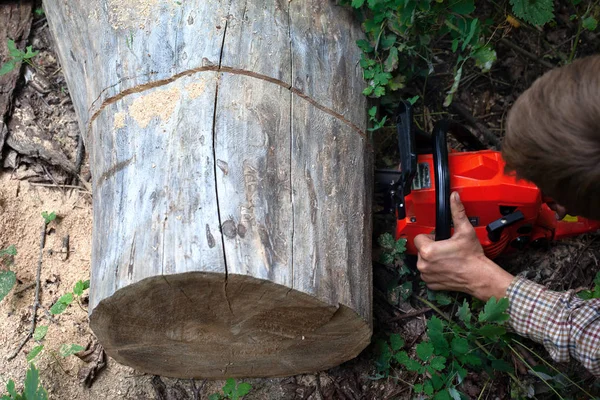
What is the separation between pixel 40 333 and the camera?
2.55 meters

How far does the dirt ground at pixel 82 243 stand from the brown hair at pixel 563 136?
0.97 meters

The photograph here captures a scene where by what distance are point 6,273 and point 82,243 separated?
1.09 ft

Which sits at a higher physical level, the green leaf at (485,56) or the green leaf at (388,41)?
the green leaf at (388,41)

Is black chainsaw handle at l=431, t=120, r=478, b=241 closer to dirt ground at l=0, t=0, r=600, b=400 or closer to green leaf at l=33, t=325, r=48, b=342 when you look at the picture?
dirt ground at l=0, t=0, r=600, b=400

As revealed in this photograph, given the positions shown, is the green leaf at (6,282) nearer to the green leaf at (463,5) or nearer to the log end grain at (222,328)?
the log end grain at (222,328)

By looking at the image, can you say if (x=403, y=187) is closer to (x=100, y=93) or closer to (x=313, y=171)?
(x=313, y=171)

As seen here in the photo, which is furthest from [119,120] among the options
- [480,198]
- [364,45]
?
[480,198]

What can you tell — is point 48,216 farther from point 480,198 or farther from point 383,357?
point 480,198

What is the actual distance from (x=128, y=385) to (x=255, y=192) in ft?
3.68

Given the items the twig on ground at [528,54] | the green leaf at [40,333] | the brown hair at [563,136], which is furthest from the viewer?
the twig on ground at [528,54]

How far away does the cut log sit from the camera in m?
1.84

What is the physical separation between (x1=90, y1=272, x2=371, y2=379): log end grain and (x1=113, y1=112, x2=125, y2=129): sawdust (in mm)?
561

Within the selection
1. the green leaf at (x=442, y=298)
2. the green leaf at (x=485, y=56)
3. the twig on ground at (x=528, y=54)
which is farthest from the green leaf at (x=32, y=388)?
the twig on ground at (x=528, y=54)

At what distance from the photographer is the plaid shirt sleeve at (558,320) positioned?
212 cm
